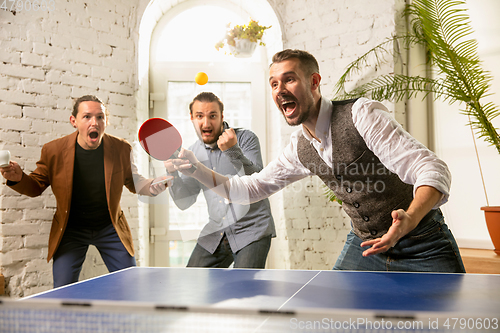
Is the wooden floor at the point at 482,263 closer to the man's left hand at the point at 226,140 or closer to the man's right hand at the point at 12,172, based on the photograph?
the man's left hand at the point at 226,140

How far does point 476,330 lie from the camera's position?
78cm

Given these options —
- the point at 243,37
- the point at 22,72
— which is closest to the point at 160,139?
the point at 243,37

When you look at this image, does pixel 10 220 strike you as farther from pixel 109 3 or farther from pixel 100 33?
pixel 109 3

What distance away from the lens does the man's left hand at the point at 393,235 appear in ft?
3.94

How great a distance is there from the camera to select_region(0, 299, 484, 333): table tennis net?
2.70ft

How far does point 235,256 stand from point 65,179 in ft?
4.35

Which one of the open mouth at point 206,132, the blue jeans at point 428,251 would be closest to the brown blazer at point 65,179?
the open mouth at point 206,132

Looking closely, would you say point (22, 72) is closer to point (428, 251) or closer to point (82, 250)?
point (82, 250)

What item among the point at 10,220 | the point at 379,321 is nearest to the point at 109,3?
the point at 10,220

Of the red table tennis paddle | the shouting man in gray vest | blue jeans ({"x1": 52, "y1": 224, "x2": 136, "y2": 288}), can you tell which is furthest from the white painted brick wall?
the shouting man in gray vest

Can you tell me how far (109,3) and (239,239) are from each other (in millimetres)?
2496

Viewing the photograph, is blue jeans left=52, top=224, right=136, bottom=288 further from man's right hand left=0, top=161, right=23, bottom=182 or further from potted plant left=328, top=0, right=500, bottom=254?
potted plant left=328, top=0, right=500, bottom=254

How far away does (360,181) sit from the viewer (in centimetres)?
179

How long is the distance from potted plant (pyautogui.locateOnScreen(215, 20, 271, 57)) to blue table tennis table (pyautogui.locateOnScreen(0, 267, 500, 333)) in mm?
2265
